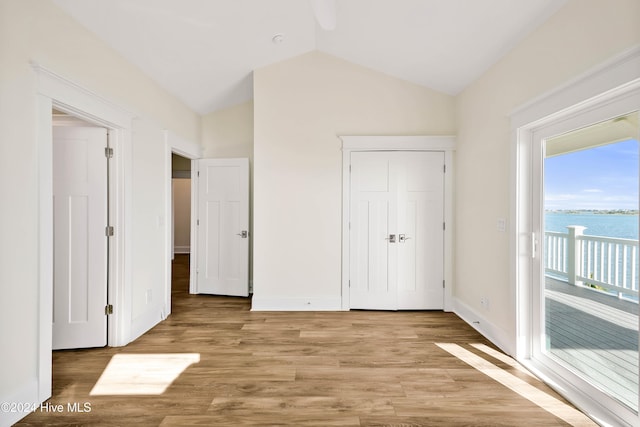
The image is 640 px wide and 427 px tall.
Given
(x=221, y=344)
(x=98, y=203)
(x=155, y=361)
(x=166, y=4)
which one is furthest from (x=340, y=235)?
(x=166, y=4)

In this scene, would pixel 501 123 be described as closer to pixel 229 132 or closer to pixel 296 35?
pixel 296 35

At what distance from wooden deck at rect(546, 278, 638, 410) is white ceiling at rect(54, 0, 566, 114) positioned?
2064mm

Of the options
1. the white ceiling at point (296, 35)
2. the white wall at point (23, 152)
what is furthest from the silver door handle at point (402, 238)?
the white wall at point (23, 152)

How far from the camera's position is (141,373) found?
7.93ft

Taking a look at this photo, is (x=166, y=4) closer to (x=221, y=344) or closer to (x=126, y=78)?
(x=126, y=78)

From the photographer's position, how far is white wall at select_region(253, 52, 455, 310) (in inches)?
154

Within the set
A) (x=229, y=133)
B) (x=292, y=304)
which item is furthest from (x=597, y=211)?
(x=229, y=133)

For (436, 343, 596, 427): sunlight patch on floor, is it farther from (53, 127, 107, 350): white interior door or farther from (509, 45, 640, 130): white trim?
(53, 127, 107, 350): white interior door

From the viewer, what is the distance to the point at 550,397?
213 cm

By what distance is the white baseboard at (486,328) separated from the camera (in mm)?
2771

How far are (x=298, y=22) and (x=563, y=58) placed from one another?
2459 millimetres

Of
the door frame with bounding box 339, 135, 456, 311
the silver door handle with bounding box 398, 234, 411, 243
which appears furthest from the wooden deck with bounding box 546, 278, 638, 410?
the silver door handle with bounding box 398, 234, 411, 243

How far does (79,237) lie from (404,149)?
3626 millimetres

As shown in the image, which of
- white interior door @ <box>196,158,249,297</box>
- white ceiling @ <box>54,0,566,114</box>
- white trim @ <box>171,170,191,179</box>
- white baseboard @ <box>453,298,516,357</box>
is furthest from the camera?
white trim @ <box>171,170,191,179</box>
